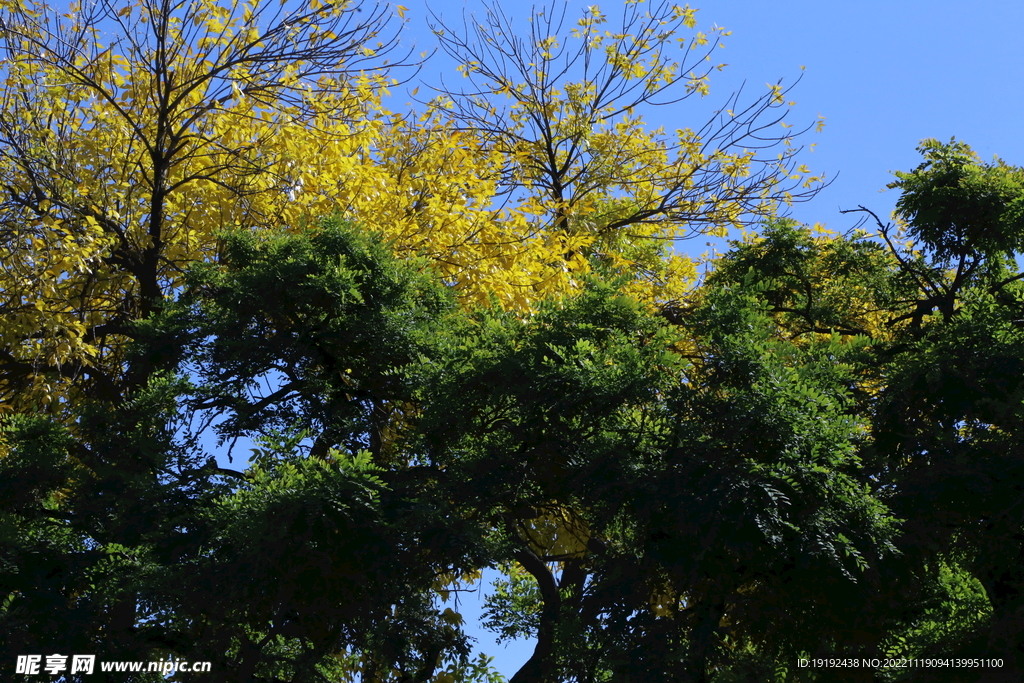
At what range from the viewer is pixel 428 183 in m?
14.1

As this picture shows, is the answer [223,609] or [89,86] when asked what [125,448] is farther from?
[89,86]

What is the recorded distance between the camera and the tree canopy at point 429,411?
28.6 feet

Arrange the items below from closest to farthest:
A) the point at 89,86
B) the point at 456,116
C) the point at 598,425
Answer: the point at 598,425, the point at 89,86, the point at 456,116

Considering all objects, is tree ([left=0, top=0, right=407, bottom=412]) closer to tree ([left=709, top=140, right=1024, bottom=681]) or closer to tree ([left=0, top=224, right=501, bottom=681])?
tree ([left=0, top=224, right=501, bottom=681])

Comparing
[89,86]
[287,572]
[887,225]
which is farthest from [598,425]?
[89,86]

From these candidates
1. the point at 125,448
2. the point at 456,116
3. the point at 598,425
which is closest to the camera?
the point at 598,425

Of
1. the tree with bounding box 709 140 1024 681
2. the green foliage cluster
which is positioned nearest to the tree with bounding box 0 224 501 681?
the green foliage cluster

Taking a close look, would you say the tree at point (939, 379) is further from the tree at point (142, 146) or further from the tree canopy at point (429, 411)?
the tree at point (142, 146)

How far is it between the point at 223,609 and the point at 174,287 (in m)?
6.43

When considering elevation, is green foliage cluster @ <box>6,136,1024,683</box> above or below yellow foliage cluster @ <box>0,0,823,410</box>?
below

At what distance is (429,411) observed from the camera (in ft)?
33.9

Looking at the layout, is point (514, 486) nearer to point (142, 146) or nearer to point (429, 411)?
point (429, 411)

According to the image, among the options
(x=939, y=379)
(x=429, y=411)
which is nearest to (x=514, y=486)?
(x=429, y=411)

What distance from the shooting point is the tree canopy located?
870 cm
